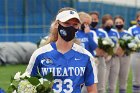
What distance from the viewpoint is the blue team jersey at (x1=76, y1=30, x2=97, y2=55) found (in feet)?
32.6

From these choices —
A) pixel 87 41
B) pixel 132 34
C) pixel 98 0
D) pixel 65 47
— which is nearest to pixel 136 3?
pixel 98 0

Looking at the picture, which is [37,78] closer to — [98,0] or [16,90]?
[16,90]

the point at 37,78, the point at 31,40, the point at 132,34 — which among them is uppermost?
the point at 37,78

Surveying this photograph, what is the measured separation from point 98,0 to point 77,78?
115ft

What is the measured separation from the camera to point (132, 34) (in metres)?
12.9

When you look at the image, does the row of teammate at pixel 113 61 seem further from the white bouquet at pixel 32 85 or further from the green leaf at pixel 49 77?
the white bouquet at pixel 32 85

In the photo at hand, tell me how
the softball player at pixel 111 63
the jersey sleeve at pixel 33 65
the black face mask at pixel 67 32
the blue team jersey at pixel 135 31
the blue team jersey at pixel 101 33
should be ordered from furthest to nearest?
the blue team jersey at pixel 135 31 → the softball player at pixel 111 63 → the blue team jersey at pixel 101 33 → the jersey sleeve at pixel 33 65 → the black face mask at pixel 67 32

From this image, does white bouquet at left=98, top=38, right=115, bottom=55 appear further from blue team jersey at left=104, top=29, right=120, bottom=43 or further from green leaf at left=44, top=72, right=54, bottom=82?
green leaf at left=44, top=72, right=54, bottom=82

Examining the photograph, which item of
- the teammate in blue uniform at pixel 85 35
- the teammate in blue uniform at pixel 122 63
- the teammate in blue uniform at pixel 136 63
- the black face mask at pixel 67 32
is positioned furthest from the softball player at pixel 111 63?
the black face mask at pixel 67 32

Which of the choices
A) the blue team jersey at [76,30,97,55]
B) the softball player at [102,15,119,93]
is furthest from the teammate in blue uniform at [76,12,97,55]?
the softball player at [102,15,119,93]

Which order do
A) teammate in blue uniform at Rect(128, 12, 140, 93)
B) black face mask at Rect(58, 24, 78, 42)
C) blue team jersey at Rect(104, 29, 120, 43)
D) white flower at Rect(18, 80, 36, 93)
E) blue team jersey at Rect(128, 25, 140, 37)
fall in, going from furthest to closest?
1. blue team jersey at Rect(128, 25, 140, 37)
2. teammate in blue uniform at Rect(128, 12, 140, 93)
3. blue team jersey at Rect(104, 29, 120, 43)
4. black face mask at Rect(58, 24, 78, 42)
5. white flower at Rect(18, 80, 36, 93)

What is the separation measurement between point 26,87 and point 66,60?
0.66m

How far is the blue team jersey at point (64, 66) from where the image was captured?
5082 millimetres

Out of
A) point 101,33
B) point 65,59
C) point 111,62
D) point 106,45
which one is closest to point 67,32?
point 65,59
